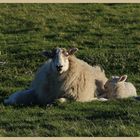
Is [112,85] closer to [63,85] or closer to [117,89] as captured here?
[117,89]

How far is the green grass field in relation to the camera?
42.5ft

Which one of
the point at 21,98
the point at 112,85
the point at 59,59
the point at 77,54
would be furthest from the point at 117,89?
the point at 77,54

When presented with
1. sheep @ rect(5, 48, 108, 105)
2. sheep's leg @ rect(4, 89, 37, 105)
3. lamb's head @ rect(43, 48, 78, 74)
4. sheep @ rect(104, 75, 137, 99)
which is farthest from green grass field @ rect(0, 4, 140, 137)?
lamb's head @ rect(43, 48, 78, 74)

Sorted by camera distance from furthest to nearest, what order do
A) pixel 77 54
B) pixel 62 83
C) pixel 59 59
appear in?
pixel 77 54 < pixel 62 83 < pixel 59 59

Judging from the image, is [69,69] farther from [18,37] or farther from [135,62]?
[18,37]

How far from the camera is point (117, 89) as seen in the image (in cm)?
1656

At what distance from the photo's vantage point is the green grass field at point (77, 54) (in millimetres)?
12945

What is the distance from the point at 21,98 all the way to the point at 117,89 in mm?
2439

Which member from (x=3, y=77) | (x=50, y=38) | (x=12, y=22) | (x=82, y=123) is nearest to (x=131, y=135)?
(x=82, y=123)

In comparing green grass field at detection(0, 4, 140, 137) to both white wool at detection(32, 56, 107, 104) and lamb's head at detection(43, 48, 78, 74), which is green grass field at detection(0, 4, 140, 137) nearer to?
white wool at detection(32, 56, 107, 104)

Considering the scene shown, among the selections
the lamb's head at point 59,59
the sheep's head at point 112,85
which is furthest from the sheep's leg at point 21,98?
the sheep's head at point 112,85

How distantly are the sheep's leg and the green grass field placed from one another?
354 millimetres

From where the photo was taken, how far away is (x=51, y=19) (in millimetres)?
29266

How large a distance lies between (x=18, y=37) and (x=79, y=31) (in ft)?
8.57
